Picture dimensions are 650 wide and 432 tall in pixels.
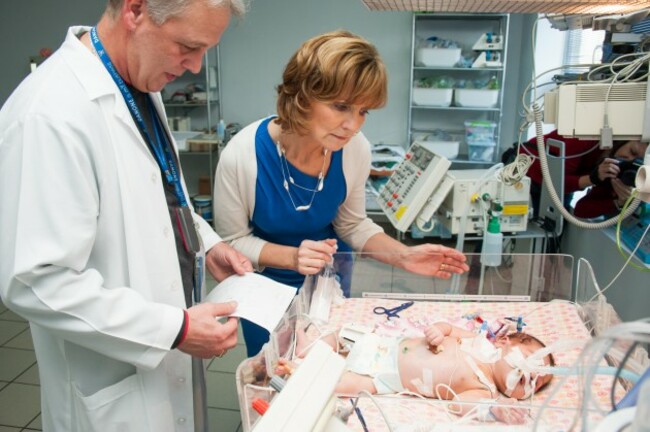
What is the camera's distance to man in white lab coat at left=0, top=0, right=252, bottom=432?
3.04 feet

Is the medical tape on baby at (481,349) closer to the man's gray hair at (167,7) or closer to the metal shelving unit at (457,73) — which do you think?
the man's gray hair at (167,7)

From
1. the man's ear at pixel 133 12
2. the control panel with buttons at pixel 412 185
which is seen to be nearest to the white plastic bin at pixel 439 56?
the control panel with buttons at pixel 412 185

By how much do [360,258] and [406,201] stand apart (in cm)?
62

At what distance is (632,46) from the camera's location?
1750mm

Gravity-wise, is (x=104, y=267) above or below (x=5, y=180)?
below

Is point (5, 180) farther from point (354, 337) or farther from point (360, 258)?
point (360, 258)

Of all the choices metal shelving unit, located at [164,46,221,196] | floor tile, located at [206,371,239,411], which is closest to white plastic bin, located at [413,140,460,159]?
metal shelving unit, located at [164,46,221,196]

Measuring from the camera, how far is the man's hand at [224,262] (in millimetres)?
1450

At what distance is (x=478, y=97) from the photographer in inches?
184

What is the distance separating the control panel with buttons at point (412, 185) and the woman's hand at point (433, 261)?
18.9 inches

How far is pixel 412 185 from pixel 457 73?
3.01m

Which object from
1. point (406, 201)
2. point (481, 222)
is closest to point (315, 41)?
point (406, 201)

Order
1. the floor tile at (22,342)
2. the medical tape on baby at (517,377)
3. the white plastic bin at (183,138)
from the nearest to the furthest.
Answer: the medical tape on baby at (517,377) < the floor tile at (22,342) < the white plastic bin at (183,138)

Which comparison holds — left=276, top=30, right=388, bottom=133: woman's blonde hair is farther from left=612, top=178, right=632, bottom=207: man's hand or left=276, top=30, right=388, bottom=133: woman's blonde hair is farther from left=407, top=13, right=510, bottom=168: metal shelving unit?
left=407, top=13, right=510, bottom=168: metal shelving unit
